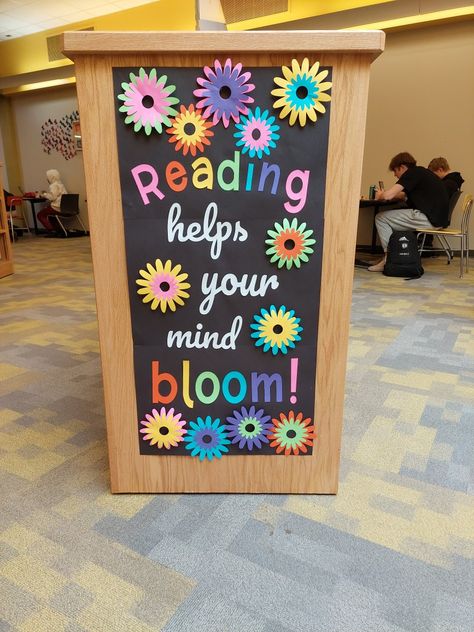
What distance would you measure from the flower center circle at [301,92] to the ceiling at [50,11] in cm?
672

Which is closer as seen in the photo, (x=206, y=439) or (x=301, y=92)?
(x=301, y=92)

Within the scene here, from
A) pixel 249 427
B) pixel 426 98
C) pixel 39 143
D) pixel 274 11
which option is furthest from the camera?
pixel 39 143

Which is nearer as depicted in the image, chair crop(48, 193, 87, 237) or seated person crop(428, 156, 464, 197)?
seated person crop(428, 156, 464, 197)

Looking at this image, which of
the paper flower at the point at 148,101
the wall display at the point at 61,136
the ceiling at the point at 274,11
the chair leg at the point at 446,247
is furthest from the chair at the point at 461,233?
the wall display at the point at 61,136

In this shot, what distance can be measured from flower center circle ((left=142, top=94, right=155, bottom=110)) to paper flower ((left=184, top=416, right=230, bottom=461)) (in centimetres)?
79

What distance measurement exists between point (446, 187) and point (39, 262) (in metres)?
4.74

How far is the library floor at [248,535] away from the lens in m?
0.96

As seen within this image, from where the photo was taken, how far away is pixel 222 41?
98 centimetres

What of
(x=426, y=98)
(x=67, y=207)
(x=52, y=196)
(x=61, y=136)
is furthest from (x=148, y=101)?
(x=61, y=136)

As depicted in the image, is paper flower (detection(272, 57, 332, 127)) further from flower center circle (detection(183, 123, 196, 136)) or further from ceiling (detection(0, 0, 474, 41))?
ceiling (detection(0, 0, 474, 41))

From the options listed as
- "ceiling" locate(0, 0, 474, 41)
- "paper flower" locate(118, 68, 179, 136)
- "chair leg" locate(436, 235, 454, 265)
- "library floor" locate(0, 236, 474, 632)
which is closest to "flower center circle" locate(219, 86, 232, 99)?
"paper flower" locate(118, 68, 179, 136)

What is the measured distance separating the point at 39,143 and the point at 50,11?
9.09ft

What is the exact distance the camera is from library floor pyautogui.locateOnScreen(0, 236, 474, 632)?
37.7 inches

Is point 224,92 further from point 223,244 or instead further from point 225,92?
point 223,244
